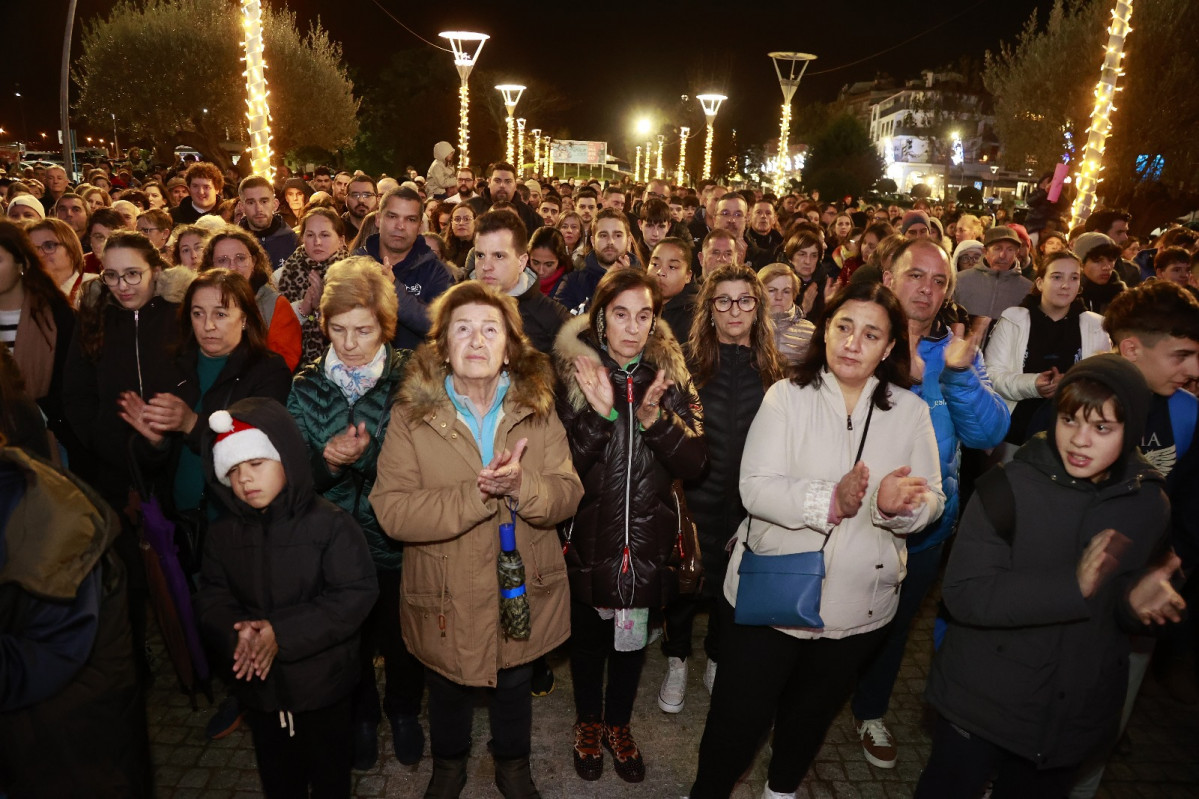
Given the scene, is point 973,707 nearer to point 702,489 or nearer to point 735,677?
point 735,677

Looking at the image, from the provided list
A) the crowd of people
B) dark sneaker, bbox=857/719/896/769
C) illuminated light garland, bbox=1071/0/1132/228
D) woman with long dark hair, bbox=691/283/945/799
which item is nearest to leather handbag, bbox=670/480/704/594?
the crowd of people

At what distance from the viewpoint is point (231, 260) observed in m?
5.04

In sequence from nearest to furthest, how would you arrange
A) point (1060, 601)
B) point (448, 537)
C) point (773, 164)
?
1. point (1060, 601)
2. point (448, 537)
3. point (773, 164)

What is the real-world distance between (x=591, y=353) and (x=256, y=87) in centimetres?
838

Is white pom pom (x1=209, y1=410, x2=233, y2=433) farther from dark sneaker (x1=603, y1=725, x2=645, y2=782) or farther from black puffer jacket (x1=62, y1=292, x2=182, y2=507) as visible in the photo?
dark sneaker (x1=603, y1=725, x2=645, y2=782)

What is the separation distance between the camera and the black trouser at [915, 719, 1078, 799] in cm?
281

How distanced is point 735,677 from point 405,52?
63.1 m

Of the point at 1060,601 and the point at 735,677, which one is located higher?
the point at 1060,601

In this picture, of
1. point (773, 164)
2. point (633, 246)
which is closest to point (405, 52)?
point (773, 164)

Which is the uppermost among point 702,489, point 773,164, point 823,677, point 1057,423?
point 773,164

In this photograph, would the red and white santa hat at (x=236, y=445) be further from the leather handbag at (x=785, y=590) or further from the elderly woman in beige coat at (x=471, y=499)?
the leather handbag at (x=785, y=590)

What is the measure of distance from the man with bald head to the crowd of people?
0.06 ft

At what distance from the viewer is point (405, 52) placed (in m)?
57.8

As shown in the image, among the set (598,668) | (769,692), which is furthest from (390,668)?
(769,692)
